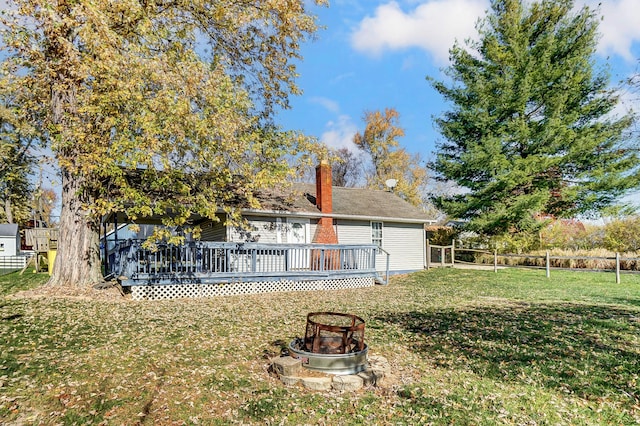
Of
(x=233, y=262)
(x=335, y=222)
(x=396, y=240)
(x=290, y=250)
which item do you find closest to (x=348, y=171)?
(x=396, y=240)

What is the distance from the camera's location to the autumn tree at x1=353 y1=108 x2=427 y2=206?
116 feet

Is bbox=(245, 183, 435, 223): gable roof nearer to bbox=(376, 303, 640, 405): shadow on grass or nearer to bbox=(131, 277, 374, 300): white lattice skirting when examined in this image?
bbox=(131, 277, 374, 300): white lattice skirting

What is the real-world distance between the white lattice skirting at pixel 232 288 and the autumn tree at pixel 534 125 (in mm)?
11340

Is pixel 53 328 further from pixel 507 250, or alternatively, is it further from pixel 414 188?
pixel 414 188

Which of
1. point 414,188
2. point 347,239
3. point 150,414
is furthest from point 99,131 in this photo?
point 414,188

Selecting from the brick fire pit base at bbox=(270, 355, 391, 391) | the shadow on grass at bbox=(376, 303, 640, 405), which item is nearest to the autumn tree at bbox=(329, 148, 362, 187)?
the shadow on grass at bbox=(376, 303, 640, 405)

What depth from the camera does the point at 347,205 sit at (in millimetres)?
18281

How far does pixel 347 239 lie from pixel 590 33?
17.9 metres

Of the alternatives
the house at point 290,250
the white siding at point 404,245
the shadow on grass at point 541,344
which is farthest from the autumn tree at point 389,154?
the shadow on grass at point 541,344

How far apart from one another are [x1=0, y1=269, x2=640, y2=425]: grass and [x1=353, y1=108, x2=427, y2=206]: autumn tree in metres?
25.8

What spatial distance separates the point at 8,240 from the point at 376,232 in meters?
28.4

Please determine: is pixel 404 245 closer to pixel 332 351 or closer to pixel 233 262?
pixel 233 262

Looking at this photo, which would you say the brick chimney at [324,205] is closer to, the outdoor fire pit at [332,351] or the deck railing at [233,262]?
the deck railing at [233,262]

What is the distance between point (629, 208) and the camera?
2116 centimetres
